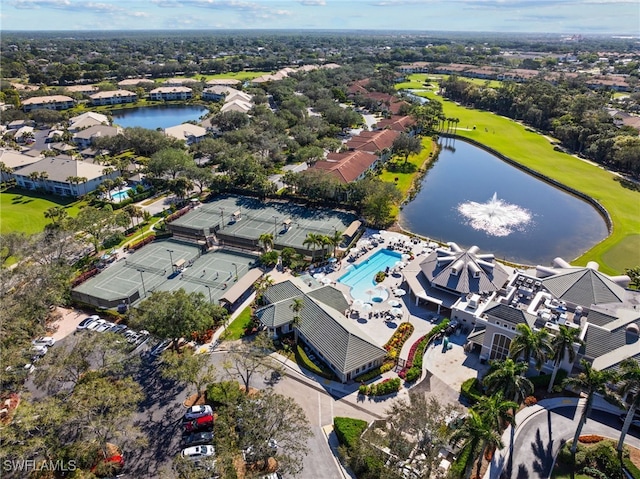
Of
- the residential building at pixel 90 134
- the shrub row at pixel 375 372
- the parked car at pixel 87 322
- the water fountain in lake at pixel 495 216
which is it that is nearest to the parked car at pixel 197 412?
the shrub row at pixel 375 372

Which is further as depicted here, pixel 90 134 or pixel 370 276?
pixel 90 134

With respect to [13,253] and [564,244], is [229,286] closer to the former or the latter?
[13,253]

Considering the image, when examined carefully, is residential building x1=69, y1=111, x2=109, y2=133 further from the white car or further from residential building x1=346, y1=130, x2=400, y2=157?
the white car

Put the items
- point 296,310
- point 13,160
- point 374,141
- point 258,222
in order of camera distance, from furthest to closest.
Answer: point 374,141 < point 13,160 < point 258,222 < point 296,310

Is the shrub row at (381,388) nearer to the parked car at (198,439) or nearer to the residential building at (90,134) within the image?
the parked car at (198,439)

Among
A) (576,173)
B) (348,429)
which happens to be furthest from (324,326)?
(576,173)

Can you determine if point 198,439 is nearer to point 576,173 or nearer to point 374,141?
point 374,141

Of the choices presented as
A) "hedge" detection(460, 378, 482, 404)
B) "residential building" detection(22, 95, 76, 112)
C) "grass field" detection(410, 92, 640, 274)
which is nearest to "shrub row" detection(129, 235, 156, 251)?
"hedge" detection(460, 378, 482, 404)

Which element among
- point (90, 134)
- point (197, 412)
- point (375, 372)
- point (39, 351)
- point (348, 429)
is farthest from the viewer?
point (90, 134)
